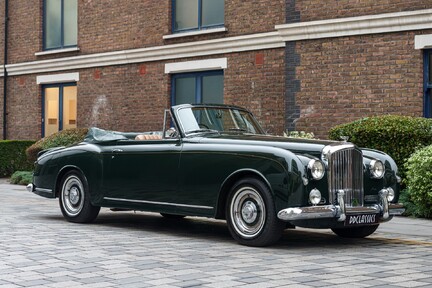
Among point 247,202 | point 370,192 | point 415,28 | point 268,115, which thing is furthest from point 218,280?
point 268,115

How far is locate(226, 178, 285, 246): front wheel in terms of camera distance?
823cm

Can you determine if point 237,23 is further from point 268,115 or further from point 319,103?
point 319,103

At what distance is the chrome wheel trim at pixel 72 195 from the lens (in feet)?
35.2

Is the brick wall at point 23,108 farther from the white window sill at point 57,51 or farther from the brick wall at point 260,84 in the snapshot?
the brick wall at point 260,84

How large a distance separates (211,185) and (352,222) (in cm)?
169

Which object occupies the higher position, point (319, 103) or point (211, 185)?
point (319, 103)

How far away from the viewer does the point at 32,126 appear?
2400 cm

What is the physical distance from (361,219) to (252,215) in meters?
1.20

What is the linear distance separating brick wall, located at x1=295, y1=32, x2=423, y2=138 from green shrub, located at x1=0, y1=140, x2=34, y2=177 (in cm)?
963

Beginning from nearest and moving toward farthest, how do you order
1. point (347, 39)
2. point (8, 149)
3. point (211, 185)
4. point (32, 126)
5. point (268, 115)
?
point (211, 185) → point (347, 39) → point (268, 115) → point (8, 149) → point (32, 126)

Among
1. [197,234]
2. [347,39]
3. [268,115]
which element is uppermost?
[347,39]

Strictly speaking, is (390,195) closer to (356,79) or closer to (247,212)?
(247,212)

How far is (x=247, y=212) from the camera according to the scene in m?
8.50

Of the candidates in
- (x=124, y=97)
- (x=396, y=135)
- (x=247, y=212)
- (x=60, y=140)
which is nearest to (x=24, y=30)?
(x=124, y=97)
